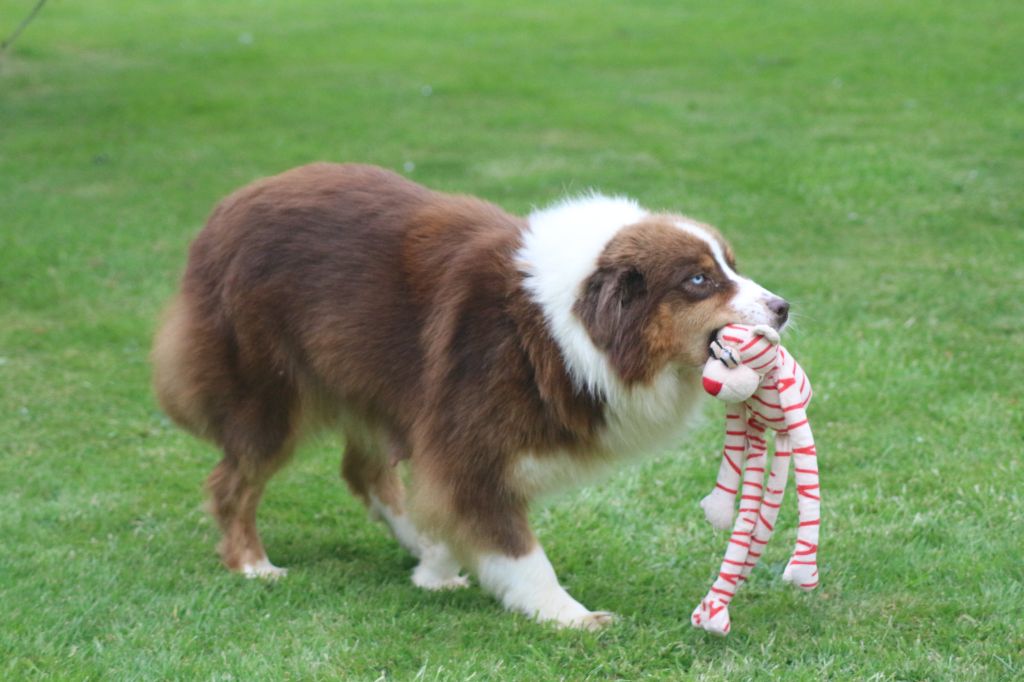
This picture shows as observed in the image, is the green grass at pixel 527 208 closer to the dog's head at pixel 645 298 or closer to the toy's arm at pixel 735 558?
the toy's arm at pixel 735 558

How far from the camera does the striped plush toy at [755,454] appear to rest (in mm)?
4098

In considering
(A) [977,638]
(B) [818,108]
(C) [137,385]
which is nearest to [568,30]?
(B) [818,108]

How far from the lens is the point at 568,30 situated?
18625 millimetres

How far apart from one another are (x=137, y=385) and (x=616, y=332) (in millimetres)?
3934

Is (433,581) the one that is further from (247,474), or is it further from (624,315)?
(624,315)

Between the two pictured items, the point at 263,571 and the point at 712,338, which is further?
the point at 263,571

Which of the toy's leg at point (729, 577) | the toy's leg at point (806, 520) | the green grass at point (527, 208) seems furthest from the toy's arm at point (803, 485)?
the green grass at point (527, 208)

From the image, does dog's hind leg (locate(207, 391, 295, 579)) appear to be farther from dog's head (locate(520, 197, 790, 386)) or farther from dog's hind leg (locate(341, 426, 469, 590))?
dog's head (locate(520, 197, 790, 386))

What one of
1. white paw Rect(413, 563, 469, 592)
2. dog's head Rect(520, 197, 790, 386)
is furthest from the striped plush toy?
white paw Rect(413, 563, 469, 592)

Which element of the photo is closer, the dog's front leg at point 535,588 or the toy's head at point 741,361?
the toy's head at point 741,361

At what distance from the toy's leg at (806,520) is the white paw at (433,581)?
1.50m

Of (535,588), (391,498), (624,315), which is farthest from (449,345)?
(391,498)

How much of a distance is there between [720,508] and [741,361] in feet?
1.85

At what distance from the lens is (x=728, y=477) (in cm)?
439
